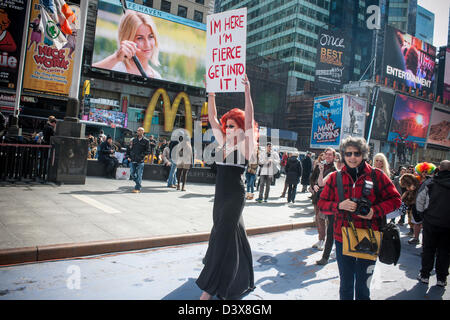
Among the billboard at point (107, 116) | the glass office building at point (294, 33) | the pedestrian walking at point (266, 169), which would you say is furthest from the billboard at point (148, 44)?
the glass office building at point (294, 33)

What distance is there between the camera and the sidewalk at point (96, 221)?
410cm

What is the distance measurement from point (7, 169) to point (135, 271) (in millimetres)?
6976

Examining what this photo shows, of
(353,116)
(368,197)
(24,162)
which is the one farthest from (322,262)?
(353,116)

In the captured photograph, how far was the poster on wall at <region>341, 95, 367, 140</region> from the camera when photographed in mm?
35344

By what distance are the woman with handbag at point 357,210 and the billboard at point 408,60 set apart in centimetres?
4188

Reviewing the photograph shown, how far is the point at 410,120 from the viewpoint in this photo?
136 ft

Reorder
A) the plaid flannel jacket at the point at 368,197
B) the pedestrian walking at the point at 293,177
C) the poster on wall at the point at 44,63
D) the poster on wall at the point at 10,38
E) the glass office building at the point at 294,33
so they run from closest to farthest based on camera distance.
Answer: the plaid flannel jacket at the point at 368,197 → the pedestrian walking at the point at 293,177 → the poster on wall at the point at 10,38 → the poster on wall at the point at 44,63 → the glass office building at the point at 294,33

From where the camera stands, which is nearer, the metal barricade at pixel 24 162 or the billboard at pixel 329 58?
the metal barricade at pixel 24 162

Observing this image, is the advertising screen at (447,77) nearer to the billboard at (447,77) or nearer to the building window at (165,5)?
the billboard at (447,77)

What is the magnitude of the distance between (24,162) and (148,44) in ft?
83.2

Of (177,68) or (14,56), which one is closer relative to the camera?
(14,56)
